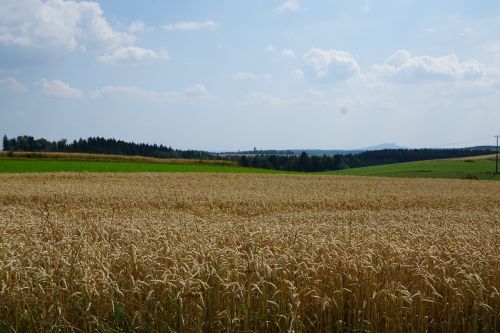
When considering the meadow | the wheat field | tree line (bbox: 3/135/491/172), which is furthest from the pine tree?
the wheat field

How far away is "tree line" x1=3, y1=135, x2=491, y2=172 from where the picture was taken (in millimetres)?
126188

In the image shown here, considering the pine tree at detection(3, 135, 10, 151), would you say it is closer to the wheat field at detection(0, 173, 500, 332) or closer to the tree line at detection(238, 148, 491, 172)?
the tree line at detection(238, 148, 491, 172)

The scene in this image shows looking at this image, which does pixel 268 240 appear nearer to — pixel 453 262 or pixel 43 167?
pixel 453 262

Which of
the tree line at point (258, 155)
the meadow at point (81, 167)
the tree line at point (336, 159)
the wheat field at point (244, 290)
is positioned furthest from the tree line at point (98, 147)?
the wheat field at point (244, 290)

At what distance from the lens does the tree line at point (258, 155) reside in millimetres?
126188

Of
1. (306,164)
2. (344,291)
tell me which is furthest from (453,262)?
(306,164)

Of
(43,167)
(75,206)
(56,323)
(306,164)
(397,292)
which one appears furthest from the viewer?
(306,164)

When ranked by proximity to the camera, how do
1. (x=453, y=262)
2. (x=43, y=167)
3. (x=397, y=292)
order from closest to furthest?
(x=397, y=292), (x=453, y=262), (x=43, y=167)

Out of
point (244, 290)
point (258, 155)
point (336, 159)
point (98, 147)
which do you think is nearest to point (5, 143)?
point (98, 147)

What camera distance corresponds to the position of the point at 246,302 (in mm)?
5555

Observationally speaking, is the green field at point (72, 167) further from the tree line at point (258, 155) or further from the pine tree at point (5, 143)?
the pine tree at point (5, 143)

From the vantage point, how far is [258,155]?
133 meters

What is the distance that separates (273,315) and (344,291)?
1.26 m

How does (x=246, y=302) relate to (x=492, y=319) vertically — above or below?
above
